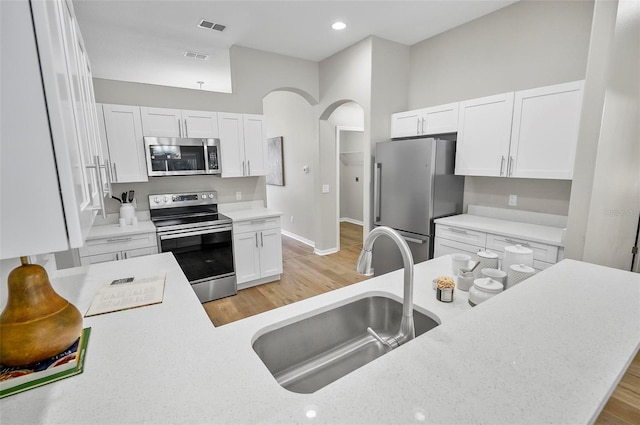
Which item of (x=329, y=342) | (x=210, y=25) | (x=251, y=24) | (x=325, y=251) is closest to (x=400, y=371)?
(x=329, y=342)

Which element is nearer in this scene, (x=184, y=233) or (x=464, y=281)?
(x=464, y=281)

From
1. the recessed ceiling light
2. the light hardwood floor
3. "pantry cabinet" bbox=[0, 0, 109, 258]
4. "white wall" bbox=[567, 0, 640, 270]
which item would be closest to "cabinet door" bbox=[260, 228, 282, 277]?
the light hardwood floor

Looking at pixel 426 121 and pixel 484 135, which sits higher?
pixel 426 121

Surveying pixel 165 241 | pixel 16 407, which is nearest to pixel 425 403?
Result: pixel 16 407

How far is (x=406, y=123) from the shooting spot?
3.63 m

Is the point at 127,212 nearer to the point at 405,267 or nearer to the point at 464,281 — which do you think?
the point at 405,267

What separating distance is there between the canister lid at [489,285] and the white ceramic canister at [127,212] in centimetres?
318

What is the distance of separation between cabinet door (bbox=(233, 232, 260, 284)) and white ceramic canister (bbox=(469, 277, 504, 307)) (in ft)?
8.62

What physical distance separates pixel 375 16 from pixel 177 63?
299cm

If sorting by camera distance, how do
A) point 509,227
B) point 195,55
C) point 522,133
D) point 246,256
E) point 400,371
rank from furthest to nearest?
1. point 195,55
2. point 246,256
3. point 509,227
4. point 522,133
5. point 400,371

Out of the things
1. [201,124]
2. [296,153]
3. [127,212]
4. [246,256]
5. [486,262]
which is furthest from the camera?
[296,153]

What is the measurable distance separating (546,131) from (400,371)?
2.69 metres

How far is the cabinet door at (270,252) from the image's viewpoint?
3568 millimetres

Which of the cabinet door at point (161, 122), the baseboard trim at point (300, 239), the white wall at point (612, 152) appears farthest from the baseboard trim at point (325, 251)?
the white wall at point (612, 152)
